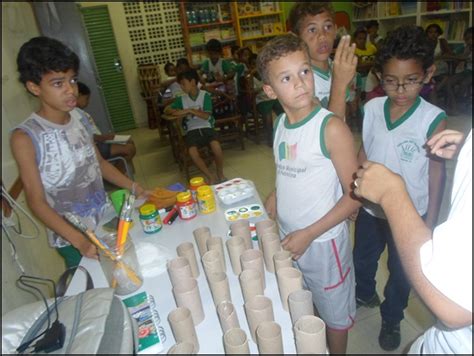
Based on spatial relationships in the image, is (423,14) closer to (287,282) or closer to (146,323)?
(287,282)

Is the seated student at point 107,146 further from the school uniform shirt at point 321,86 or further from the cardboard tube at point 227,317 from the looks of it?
the cardboard tube at point 227,317

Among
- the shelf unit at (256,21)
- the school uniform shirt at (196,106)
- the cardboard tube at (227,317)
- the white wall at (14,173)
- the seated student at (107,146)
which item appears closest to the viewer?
the cardboard tube at (227,317)

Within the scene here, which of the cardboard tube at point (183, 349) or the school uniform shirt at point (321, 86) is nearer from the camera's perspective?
the cardboard tube at point (183, 349)

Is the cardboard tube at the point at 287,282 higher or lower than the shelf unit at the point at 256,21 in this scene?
lower

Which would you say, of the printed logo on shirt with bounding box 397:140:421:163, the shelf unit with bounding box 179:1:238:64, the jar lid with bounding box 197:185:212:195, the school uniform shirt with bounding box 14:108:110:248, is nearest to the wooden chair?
the shelf unit with bounding box 179:1:238:64

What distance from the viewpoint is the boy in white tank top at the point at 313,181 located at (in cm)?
109

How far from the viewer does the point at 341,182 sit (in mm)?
1122

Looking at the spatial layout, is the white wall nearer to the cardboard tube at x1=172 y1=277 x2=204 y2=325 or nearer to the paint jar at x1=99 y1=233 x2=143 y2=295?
Result: the paint jar at x1=99 y1=233 x2=143 y2=295

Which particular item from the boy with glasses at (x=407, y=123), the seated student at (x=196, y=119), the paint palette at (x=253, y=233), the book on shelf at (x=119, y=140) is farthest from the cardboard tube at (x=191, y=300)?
the seated student at (x=196, y=119)

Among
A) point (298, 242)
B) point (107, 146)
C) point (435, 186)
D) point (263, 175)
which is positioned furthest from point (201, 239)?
point (263, 175)

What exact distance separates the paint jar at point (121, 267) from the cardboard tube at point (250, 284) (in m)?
0.35

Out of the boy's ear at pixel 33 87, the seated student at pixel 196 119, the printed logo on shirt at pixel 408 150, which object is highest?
the boy's ear at pixel 33 87

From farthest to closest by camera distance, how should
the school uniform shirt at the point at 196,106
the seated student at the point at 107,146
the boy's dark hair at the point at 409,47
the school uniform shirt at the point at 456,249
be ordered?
the school uniform shirt at the point at 196,106, the seated student at the point at 107,146, the boy's dark hair at the point at 409,47, the school uniform shirt at the point at 456,249

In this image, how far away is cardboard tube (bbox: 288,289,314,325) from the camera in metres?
0.79
